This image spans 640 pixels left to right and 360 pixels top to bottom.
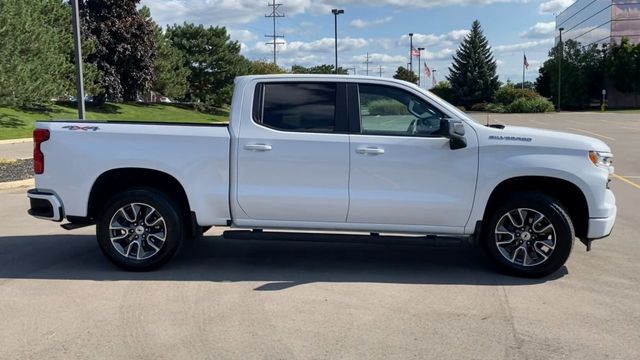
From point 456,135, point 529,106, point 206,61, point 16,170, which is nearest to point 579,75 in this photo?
point 529,106

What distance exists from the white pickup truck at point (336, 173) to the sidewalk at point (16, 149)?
42.1 ft

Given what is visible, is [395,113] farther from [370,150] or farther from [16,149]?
[16,149]

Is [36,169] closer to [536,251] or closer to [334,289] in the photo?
[334,289]

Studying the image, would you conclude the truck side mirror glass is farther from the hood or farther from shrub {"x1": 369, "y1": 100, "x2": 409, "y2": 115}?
shrub {"x1": 369, "y1": 100, "x2": 409, "y2": 115}

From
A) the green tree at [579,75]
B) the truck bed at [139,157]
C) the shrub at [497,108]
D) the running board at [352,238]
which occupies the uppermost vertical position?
the green tree at [579,75]

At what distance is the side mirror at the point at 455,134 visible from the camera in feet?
18.7

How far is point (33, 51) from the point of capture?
2367cm

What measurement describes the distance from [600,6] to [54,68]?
74812 mm

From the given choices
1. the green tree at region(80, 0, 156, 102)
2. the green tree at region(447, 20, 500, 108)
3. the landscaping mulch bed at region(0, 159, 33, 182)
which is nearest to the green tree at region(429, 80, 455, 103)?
the green tree at region(447, 20, 500, 108)

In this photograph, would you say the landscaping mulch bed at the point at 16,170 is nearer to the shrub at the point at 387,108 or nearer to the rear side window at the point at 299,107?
the rear side window at the point at 299,107

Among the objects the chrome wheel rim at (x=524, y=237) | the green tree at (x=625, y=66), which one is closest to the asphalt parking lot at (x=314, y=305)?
the chrome wheel rim at (x=524, y=237)

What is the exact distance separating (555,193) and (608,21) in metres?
81.7

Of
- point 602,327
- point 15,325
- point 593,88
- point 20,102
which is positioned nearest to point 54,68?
point 20,102

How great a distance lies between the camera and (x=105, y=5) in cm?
3509
